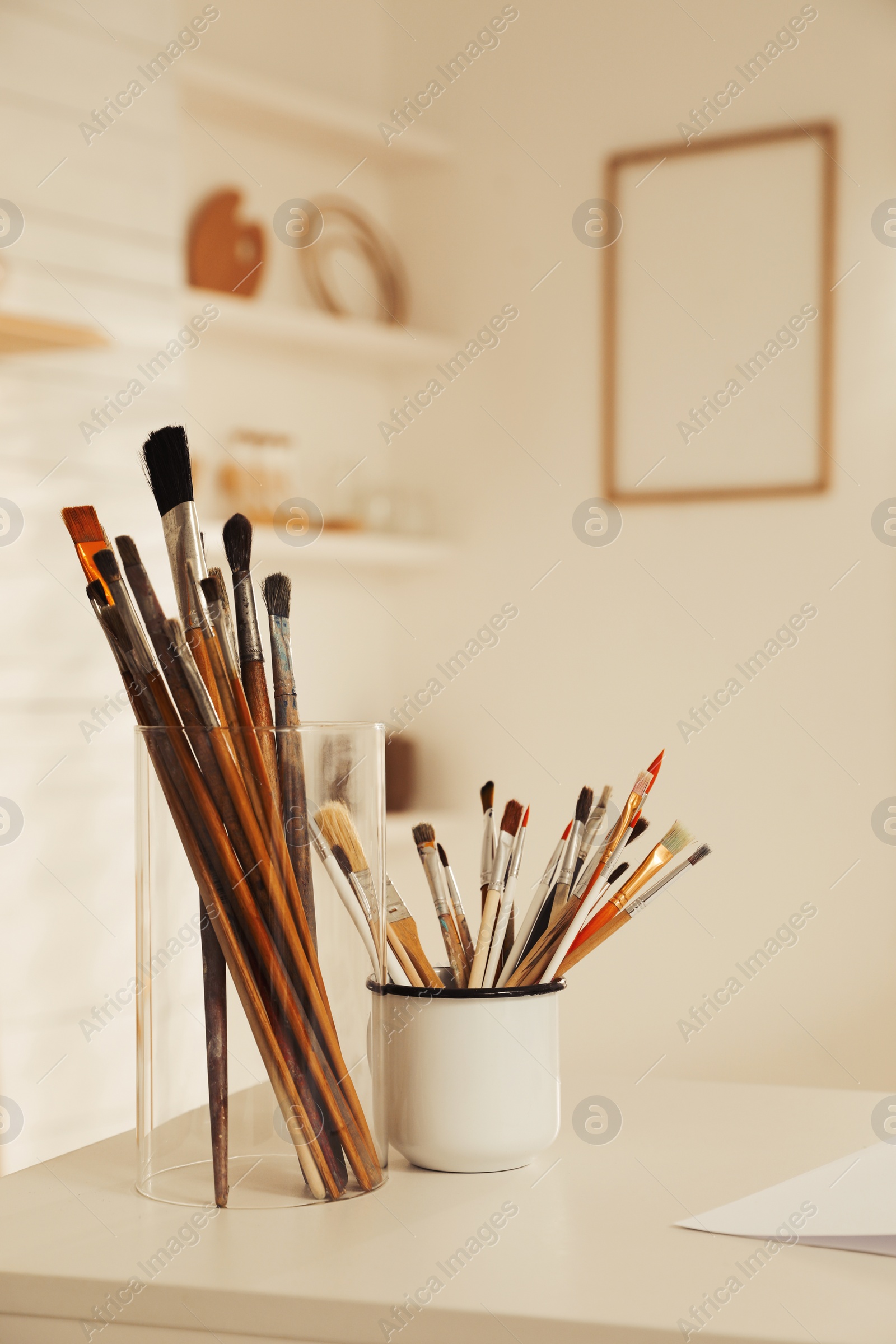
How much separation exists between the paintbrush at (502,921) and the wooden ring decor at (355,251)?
2.08 meters

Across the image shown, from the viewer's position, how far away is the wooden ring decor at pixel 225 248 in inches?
95.6

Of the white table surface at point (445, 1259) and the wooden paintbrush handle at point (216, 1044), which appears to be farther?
the wooden paintbrush handle at point (216, 1044)

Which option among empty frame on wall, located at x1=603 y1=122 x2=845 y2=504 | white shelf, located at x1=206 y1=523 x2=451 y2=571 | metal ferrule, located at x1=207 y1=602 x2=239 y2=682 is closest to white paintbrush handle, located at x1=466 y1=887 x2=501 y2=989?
metal ferrule, located at x1=207 y1=602 x2=239 y2=682

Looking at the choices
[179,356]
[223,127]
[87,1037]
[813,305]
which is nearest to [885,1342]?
[87,1037]

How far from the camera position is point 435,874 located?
0.84 meters

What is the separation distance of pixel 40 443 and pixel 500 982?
1.45 meters

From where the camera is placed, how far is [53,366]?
2.00m

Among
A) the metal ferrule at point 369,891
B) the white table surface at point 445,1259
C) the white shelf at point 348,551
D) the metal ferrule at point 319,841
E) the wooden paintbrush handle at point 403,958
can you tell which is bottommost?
the white table surface at point 445,1259

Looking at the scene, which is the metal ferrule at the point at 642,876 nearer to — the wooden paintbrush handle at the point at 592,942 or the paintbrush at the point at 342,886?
the wooden paintbrush handle at the point at 592,942

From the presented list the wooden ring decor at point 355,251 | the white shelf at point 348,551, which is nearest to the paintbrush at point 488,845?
the white shelf at point 348,551

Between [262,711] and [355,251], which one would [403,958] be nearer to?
[262,711]

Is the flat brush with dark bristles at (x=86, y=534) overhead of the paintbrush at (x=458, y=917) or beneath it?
overhead

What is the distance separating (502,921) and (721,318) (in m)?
2.00

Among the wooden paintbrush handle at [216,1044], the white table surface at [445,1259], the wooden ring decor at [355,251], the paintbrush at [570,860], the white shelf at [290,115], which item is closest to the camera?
the white table surface at [445,1259]
